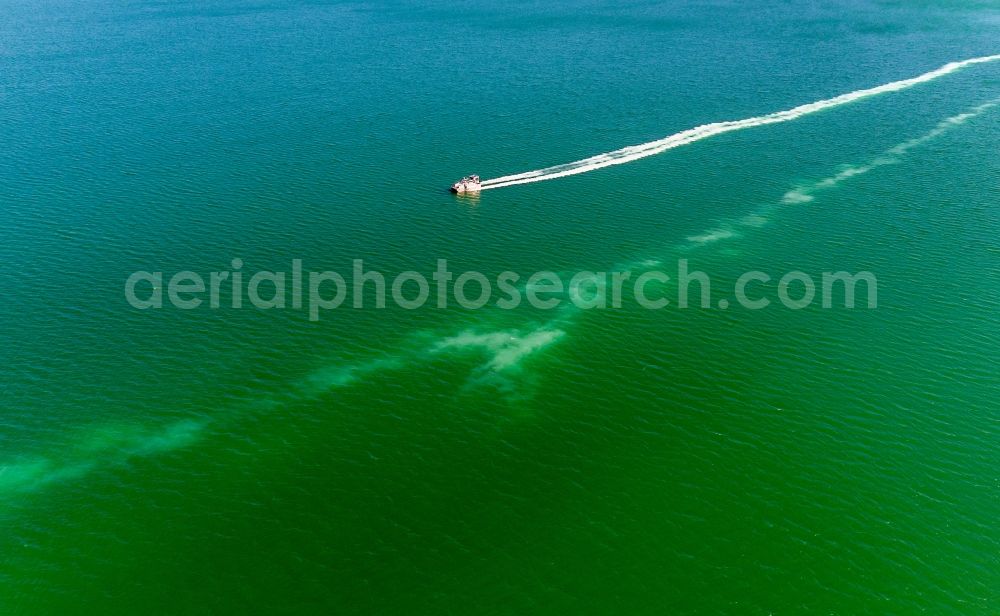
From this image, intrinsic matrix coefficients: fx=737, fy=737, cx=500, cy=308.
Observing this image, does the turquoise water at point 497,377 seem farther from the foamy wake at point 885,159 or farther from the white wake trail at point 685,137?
the white wake trail at point 685,137

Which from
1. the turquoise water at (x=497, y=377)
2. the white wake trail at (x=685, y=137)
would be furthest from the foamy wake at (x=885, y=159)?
the white wake trail at (x=685, y=137)

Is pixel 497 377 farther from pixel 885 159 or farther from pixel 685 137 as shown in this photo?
pixel 885 159

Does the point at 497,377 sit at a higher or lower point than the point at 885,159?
lower

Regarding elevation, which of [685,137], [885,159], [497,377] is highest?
[685,137]

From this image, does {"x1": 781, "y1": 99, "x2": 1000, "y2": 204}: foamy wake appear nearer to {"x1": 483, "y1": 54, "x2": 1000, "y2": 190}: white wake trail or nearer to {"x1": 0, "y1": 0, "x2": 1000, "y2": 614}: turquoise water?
{"x1": 0, "y1": 0, "x2": 1000, "y2": 614}: turquoise water

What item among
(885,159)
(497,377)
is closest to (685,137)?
(885,159)

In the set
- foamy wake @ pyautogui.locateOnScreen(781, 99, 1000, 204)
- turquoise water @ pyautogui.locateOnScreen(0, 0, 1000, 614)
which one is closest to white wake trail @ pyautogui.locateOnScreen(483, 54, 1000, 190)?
turquoise water @ pyautogui.locateOnScreen(0, 0, 1000, 614)
